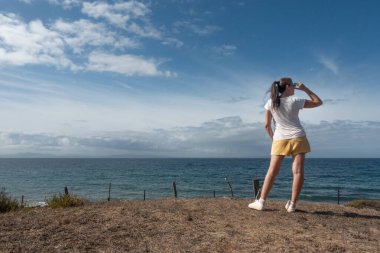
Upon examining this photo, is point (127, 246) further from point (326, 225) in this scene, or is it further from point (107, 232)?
point (326, 225)

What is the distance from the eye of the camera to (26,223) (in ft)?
19.1

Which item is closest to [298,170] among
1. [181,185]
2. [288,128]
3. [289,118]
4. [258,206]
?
[288,128]

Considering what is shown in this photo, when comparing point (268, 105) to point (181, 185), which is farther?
point (181, 185)

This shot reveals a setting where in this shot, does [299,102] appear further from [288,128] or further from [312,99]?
[288,128]

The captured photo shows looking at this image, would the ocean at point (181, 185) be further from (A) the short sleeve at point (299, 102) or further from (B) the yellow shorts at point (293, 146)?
(A) the short sleeve at point (299, 102)

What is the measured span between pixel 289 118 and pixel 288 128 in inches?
6.9

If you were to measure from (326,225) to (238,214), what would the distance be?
1437 mm

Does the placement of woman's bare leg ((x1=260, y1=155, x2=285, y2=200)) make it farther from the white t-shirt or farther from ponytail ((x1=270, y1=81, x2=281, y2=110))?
ponytail ((x1=270, y1=81, x2=281, y2=110))

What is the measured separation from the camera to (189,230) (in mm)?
5266

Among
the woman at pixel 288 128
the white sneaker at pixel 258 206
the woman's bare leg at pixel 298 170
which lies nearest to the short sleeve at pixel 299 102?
the woman at pixel 288 128

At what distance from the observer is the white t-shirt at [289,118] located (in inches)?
247

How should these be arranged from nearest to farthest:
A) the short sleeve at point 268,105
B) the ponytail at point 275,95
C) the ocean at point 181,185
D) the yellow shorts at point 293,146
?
the yellow shorts at point 293,146 < the ponytail at point 275,95 < the short sleeve at point 268,105 < the ocean at point 181,185

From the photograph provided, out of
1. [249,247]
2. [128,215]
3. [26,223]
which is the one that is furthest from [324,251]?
[26,223]

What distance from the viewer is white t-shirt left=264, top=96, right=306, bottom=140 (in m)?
6.28
